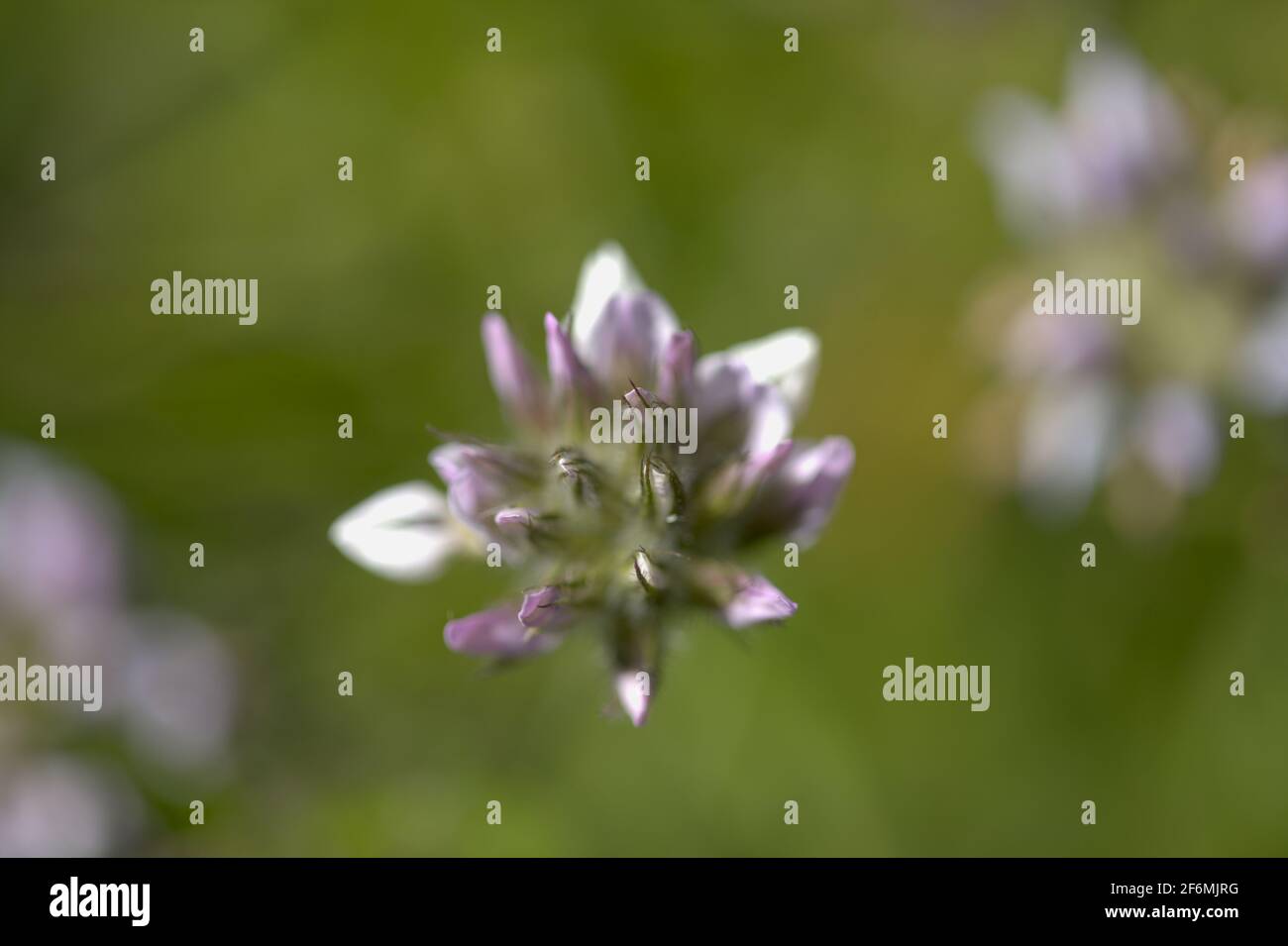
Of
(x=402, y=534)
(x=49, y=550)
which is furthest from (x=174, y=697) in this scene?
(x=402, y=534)

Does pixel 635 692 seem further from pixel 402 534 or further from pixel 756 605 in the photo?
pixel 402 534

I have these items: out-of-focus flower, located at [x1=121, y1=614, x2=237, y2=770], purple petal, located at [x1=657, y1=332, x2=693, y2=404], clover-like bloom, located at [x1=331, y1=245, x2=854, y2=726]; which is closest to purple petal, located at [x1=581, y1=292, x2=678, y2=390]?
clover-like bloom, located at [x1=331, y1=245, x2=854, y2=726]

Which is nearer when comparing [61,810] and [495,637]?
[495,637]

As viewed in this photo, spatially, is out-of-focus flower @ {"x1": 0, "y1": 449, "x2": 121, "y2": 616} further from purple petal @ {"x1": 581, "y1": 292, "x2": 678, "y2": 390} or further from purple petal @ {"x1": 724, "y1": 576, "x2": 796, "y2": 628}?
purple petal @ {"x1": 724, "y1": 576, "x2": 796, "y2": 628}

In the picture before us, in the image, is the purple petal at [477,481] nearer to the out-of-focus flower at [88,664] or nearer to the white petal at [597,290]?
the white petal at [597,290]

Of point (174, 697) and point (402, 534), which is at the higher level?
point (402, 534)

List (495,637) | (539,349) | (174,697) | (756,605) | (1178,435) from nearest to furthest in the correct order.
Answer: (756,605), (495,637), (1178,435), (174,697), (539,349)

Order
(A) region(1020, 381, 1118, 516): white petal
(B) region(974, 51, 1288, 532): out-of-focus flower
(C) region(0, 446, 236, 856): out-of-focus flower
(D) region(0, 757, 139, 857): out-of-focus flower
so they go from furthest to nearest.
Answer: (C) region(0, 446, 236, 856): out-of-focus flower < (D) region(0, 757, 139, 857): out-of-focus flower < (A) region(1020, 381, 1118, 516): white petal < (B) region(974, 51, 1288, 532): out-of-focus flower
